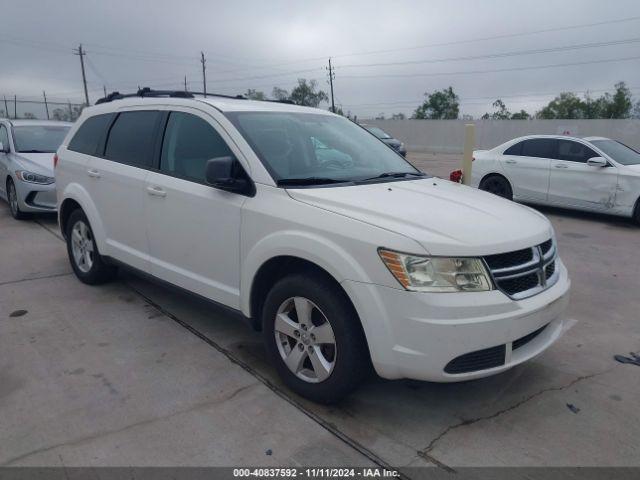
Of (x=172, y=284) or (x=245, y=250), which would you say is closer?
(x=245, y=250)

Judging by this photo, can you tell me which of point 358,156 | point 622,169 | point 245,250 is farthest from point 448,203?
point 622,169

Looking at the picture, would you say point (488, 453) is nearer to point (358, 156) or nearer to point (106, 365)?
point (358, 156)

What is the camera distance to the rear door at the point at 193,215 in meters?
3.54

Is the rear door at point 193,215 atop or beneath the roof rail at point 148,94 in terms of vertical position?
beneath

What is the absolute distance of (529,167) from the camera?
9.92 meters

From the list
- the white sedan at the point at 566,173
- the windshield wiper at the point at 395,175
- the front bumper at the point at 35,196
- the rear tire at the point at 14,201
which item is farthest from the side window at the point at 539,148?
the rear tire at the point at 14,201

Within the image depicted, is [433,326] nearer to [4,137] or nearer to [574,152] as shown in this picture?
[574,152]

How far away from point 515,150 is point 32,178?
8686 mm

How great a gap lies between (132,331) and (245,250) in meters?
1.47

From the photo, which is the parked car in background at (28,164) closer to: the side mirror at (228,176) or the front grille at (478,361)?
the side mirror at (228,176)

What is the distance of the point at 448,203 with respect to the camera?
10.8ft

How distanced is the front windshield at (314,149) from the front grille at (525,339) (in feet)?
4.83

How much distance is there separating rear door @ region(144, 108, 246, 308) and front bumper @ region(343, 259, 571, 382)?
110 centimetres

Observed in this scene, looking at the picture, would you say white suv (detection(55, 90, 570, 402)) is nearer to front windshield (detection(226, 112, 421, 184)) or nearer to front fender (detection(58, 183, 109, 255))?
front windshield (detection(226, 112, 421, 184))
